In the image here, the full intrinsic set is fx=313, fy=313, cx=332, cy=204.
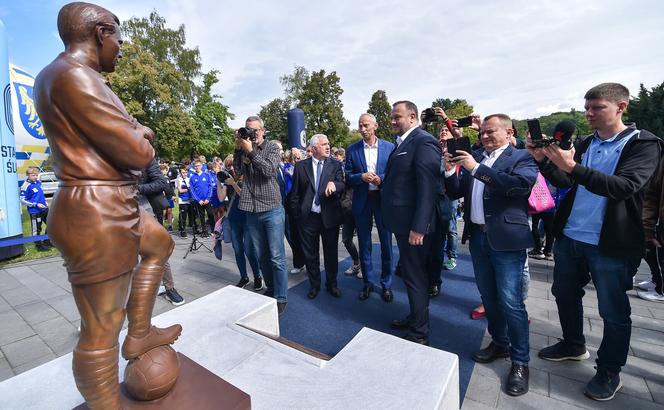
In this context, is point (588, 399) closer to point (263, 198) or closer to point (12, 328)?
point (263, 198)

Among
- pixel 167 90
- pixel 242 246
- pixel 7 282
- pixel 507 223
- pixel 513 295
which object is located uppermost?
pixel 167 90

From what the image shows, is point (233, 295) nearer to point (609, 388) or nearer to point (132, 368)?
point (132, 368)

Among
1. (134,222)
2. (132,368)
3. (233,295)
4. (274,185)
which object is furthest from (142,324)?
(274,185)

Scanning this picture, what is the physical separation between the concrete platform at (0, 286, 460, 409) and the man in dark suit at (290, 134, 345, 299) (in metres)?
1.81

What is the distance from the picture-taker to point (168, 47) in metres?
27.8

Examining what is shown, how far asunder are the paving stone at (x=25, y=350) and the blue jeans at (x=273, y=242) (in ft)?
7.60

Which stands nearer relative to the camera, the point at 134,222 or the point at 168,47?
the point at 134,222

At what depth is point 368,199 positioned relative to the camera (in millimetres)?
4375

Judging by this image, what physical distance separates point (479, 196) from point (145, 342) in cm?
272

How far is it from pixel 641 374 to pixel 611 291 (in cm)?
103

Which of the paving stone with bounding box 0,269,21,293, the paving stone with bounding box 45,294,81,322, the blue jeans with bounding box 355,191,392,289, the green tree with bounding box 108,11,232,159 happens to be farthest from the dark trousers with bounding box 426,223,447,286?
the green tree with bounding box 108,11,232,159

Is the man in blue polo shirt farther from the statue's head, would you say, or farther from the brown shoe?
the statue's head

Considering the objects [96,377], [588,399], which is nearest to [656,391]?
[588,399]

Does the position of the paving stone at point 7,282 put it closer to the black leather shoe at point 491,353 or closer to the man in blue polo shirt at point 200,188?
the man in blue polo shirt at point 200,188
